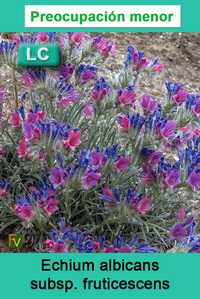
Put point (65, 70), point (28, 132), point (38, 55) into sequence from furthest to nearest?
point (65, 70) → point (38, 55) → point (28, 132)

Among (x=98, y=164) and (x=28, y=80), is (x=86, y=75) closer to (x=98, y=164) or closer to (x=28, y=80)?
(x=28, y=80)

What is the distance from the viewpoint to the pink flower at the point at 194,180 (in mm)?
2029

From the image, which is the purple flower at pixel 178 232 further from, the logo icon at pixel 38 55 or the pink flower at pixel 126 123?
the logo icon at pixel 38 55

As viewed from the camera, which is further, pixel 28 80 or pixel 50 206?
pixel 28 80

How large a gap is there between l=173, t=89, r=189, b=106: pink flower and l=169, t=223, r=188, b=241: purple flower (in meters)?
0.57

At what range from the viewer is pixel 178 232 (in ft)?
7.14

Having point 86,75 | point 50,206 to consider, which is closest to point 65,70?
point 86,75

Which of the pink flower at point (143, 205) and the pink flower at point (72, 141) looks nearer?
the pink flower at point (72, 141)

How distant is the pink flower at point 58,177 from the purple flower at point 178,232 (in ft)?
1.89

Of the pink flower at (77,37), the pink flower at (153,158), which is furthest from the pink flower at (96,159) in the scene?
the pink flower at (77,37)

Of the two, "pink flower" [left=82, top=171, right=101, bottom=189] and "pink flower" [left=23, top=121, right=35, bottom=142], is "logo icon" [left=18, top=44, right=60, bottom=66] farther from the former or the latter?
"pink flower" [left=82, top=171, right=101, bottom=189]

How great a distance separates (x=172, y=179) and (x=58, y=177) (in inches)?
19.3

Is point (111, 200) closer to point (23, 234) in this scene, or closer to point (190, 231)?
point (190, 231)
